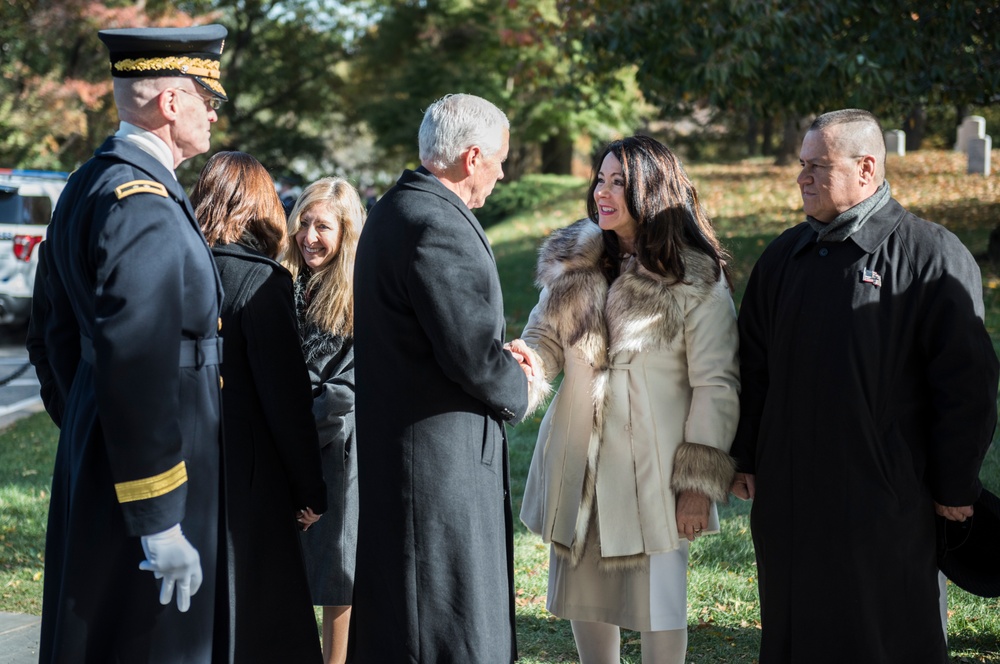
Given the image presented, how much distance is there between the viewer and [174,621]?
271 centimetres

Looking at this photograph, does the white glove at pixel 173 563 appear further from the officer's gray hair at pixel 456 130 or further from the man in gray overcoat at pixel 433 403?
the officer's gray hair at pixel 456 130

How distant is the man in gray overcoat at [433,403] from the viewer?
3.04 m

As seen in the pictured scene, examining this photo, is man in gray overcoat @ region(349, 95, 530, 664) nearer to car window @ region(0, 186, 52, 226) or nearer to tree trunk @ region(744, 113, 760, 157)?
car window @ region(0, 186, 52, 226)

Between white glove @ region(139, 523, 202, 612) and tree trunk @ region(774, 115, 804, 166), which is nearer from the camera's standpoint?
white glove @ region(139, 523, 202, 612)

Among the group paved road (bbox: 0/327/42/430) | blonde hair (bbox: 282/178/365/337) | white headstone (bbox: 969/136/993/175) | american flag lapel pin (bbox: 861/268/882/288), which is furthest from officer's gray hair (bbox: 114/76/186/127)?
white headstone (bbox: 969/136/993/175)

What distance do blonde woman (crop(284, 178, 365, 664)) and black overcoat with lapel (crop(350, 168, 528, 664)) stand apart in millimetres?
772

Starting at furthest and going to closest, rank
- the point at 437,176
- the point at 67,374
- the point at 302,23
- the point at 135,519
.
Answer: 1. the point at 302,23
2. the point at 437,176
3. the point at 67,374
4. the point at 135,519

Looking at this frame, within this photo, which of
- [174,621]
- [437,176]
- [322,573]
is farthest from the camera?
[322,573]

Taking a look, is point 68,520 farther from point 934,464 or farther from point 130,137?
point 934,464

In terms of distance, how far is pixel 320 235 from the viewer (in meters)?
4.13

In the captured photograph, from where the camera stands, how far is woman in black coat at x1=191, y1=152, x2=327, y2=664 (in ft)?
10.7

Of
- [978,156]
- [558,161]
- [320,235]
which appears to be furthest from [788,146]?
[320,235]

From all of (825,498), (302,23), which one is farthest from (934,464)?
(302,23)

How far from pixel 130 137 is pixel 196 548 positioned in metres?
1.10
